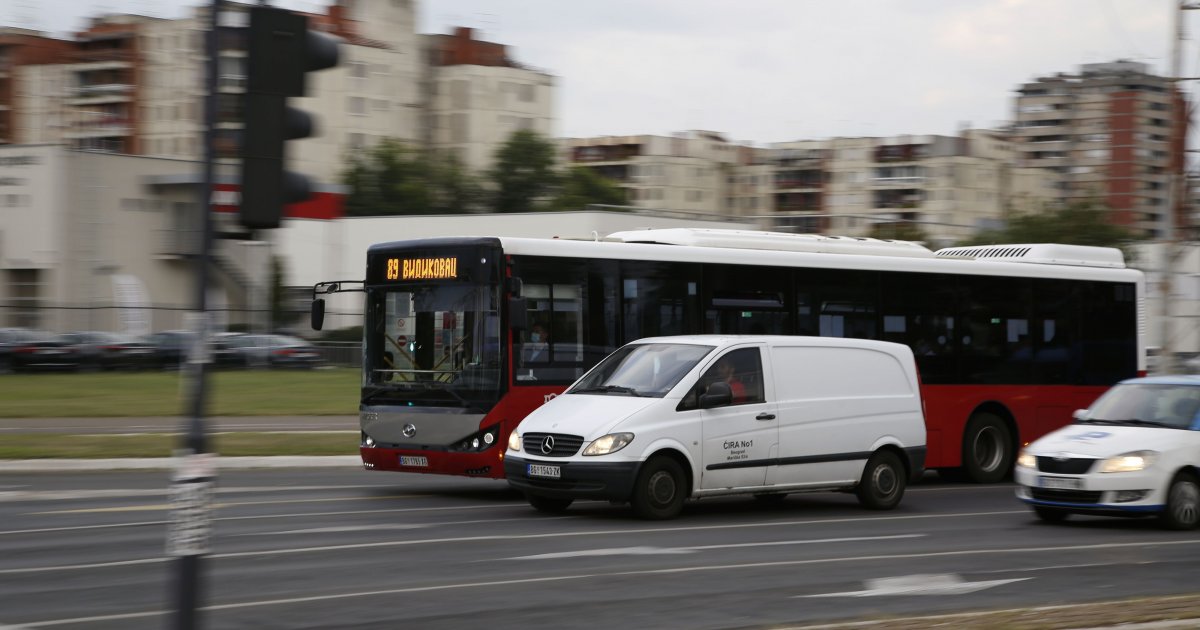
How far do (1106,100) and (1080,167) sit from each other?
12.3 metres

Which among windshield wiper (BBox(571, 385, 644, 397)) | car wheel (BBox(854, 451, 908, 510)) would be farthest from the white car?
windshield wiper (BBox(571, 385, 644, 397))

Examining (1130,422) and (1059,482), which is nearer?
(1059,482)

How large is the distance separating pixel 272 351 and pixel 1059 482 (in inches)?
1705

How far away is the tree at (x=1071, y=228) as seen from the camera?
2788 inches

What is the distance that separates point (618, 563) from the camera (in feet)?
37.1

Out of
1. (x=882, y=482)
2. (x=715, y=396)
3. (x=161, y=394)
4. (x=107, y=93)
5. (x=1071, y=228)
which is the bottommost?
(x=161, y=394)

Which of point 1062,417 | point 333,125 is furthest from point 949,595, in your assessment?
point 333,125

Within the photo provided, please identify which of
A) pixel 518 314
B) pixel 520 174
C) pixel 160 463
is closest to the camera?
pixel 518 314

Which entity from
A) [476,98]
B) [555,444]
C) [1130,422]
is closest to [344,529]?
[555,444]

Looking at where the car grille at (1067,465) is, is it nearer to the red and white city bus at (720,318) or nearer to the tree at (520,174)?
the red and white city bus at (720,318)

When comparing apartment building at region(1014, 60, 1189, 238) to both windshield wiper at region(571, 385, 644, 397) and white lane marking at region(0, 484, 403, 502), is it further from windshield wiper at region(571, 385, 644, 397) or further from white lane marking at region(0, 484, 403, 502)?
windshield wiper at region(571, 385, 644, 397)

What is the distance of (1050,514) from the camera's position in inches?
603

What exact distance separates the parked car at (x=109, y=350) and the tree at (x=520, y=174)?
52217 millimetres

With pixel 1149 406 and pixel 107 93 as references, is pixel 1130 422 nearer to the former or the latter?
pixel 1149 406
